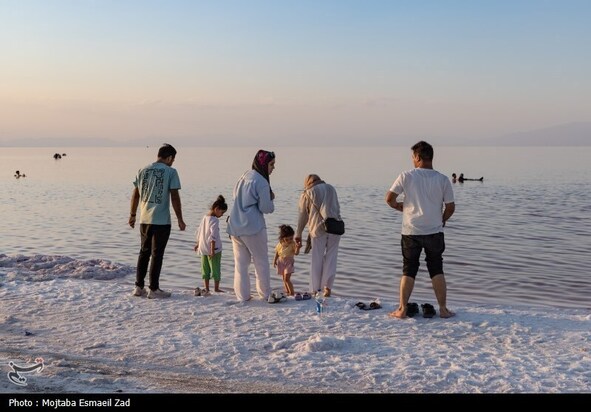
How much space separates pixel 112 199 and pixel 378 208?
1589 centimetres

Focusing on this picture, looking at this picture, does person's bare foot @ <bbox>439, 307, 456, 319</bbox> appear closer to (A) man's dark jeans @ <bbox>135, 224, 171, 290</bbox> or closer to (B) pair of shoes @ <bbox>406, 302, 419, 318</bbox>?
(B) pair of shoes @ <bbox>406, 302, 419, 318</bbox>

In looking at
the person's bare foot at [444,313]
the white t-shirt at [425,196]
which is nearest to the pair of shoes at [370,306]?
the person's bare foot at [444,313]

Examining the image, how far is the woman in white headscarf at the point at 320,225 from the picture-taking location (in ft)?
30.1

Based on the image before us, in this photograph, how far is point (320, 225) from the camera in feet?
30.1

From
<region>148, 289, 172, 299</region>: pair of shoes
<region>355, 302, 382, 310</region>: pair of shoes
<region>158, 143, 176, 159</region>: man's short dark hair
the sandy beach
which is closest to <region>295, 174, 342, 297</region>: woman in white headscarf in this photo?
the sandy beach

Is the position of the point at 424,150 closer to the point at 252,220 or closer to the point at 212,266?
the point at 252,220

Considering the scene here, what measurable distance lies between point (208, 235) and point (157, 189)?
43.2 inches

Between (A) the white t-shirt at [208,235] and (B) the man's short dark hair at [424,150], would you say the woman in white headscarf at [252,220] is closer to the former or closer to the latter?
(A) the white t-shirt at [208,235]

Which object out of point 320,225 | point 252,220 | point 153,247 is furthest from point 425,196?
point 153,247

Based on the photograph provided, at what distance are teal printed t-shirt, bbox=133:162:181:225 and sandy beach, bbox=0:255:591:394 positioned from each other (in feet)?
3.99

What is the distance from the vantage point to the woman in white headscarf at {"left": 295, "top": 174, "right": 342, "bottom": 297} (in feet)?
30.1

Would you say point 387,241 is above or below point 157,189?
below
